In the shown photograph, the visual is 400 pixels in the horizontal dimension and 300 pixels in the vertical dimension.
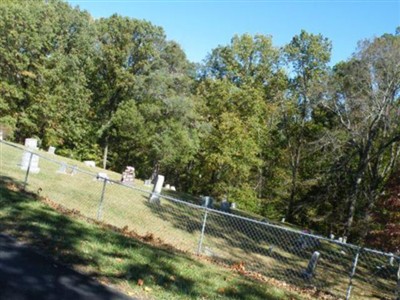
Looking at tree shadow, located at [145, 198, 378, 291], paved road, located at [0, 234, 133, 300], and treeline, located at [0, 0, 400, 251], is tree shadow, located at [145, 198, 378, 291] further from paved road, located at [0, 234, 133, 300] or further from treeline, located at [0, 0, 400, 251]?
treeline, located at [0, 0, 400, 251]

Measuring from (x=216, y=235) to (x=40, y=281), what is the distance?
9.91 m

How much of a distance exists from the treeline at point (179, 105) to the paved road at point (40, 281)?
23670 millimetres

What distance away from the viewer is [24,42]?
33.2 meters

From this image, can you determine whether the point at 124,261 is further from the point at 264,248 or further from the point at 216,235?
the point at 264,248

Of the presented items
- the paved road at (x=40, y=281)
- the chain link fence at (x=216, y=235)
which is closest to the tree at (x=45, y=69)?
the chain link fence at (x=216, y=235)

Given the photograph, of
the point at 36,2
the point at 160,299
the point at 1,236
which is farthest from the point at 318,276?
the point at 36,2

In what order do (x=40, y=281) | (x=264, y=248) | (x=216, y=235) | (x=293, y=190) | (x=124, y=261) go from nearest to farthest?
(x=40, y=281) < (x=124, y=261) < (x=264, y=248) < (x=216, y=235) < (x=293, y=190)

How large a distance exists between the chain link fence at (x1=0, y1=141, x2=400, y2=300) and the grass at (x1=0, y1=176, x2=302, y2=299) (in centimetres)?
180

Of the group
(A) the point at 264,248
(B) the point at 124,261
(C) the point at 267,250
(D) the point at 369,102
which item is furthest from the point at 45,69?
(B) the point at 124,261

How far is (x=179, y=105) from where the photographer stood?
32344mm

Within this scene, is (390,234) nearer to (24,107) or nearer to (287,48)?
(287,48)

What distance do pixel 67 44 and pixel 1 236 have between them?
3231 centimetres

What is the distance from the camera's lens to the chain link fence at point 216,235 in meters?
11.0

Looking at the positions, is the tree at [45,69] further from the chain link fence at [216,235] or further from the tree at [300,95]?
the tree at [300,95]
